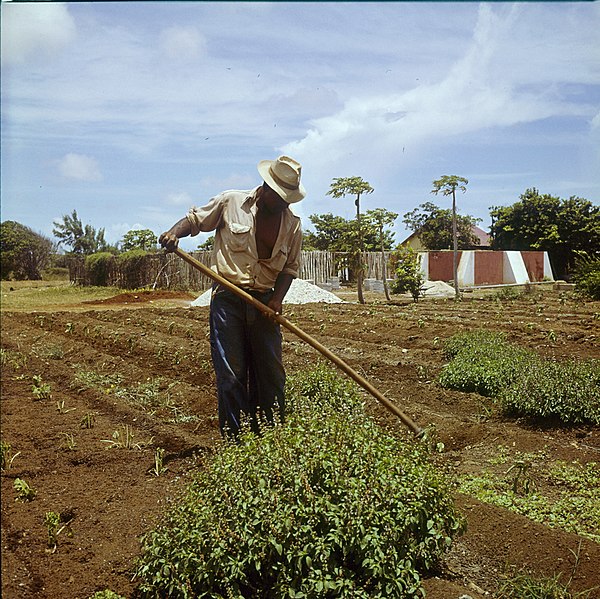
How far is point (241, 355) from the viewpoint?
3.81 metres

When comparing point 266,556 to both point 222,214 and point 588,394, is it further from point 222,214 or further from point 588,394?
point 588,394

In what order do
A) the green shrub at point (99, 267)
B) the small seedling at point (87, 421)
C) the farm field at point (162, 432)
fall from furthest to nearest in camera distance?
1. the green shrub at point (99, 267)
2. the small seedling at point (87, 421)
3. the farm field at point (162, 432)

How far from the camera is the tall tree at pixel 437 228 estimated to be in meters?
15.1

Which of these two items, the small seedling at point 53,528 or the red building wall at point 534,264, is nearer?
the small seedling at point 53,528

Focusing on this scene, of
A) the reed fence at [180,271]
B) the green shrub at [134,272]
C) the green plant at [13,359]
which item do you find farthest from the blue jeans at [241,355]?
the green shrub at [134,272]

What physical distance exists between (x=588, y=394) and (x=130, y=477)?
325 centimetres

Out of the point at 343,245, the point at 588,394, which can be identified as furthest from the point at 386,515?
the point at 343,245

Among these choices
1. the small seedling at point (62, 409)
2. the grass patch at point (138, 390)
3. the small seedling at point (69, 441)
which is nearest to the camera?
the small seedling at point (69, 441)

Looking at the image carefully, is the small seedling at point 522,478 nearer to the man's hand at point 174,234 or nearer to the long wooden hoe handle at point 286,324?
the long wooden hoe handle at point 286,324

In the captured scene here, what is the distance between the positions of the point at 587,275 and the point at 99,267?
29.8ft

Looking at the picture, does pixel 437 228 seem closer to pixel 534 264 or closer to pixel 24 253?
pixel 534 264

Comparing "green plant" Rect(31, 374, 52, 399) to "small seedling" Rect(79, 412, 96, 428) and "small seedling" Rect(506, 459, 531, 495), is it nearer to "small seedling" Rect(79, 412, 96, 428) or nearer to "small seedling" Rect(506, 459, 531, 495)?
"small seedling" Rect(79, 412, 96, 428)

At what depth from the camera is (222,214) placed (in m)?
3.85

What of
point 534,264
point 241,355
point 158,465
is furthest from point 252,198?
point 534,264
